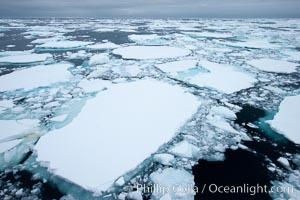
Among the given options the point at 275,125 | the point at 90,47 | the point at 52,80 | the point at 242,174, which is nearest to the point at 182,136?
the point at 242,174

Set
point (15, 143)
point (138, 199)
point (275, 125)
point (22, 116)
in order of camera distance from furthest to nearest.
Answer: point (22, 116)
point (275, 125)
point (15, 143)
point (138, 199)

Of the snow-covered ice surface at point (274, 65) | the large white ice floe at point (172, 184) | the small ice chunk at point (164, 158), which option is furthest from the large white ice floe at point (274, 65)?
the large white ice floe at point (172, 184)

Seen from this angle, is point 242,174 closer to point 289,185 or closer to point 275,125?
point 289,185

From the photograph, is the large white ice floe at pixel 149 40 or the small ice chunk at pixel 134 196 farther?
the large white ice floe at pixel 149 40

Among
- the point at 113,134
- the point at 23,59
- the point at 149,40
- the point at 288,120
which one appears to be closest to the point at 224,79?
the point at 288,120

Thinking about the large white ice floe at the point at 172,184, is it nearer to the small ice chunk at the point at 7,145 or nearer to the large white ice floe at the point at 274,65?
the small ice chunk at the point at 7,145

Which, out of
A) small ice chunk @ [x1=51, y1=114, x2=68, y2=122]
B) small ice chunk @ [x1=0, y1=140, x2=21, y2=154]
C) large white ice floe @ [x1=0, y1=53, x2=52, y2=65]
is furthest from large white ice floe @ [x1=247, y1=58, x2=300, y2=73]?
large white ice floe @ [x1=0, y1=53, x2=52, y2=65]
